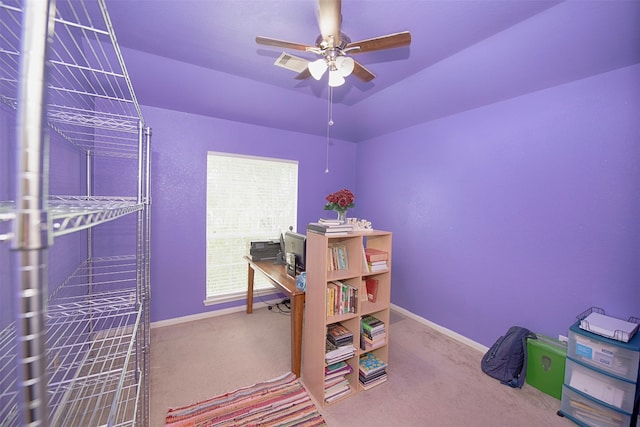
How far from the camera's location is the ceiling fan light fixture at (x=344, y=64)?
168 cm

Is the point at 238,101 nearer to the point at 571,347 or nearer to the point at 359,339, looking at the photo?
the point at 359,339

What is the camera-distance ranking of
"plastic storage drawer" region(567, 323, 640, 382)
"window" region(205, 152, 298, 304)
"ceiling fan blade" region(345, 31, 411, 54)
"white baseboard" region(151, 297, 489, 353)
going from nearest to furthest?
1. "ceiling fan blade" region(345, 31, 411, 54)
2. "plastic storage drawer" region(567, 323, 640, 382)
3. "white baseboard" region(151, 297, 489, 353)
4. "window" region(205, 152, 298, 304)

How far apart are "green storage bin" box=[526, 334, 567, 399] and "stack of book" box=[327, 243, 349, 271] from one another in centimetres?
178

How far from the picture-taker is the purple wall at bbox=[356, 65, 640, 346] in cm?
193

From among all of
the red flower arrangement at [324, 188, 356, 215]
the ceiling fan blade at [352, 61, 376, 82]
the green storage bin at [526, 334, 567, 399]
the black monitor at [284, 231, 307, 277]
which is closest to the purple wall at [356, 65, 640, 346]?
the green storage bin at [526, 334, 567, 399]

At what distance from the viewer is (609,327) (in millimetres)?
1741

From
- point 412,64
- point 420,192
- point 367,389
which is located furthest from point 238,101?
point 367,389

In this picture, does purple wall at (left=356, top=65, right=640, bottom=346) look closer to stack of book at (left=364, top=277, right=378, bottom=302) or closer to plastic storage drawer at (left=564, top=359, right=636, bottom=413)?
plastic storage drawer at (left=564, top=359, right=636, bottom=413)

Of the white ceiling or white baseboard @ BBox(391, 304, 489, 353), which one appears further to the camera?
white baseboard @ BBox(391, 304, 489, 353)

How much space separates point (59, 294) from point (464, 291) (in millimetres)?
3613

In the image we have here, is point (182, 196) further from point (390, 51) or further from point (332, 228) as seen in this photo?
point (390, 51)

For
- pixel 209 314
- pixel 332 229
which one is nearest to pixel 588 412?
pixel 332 229

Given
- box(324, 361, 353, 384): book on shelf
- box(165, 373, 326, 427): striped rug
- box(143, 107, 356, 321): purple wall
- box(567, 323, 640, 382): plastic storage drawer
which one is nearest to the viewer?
box(567, 323, 640, 382): plastic storage drawer

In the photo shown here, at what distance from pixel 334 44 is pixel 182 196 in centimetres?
256
